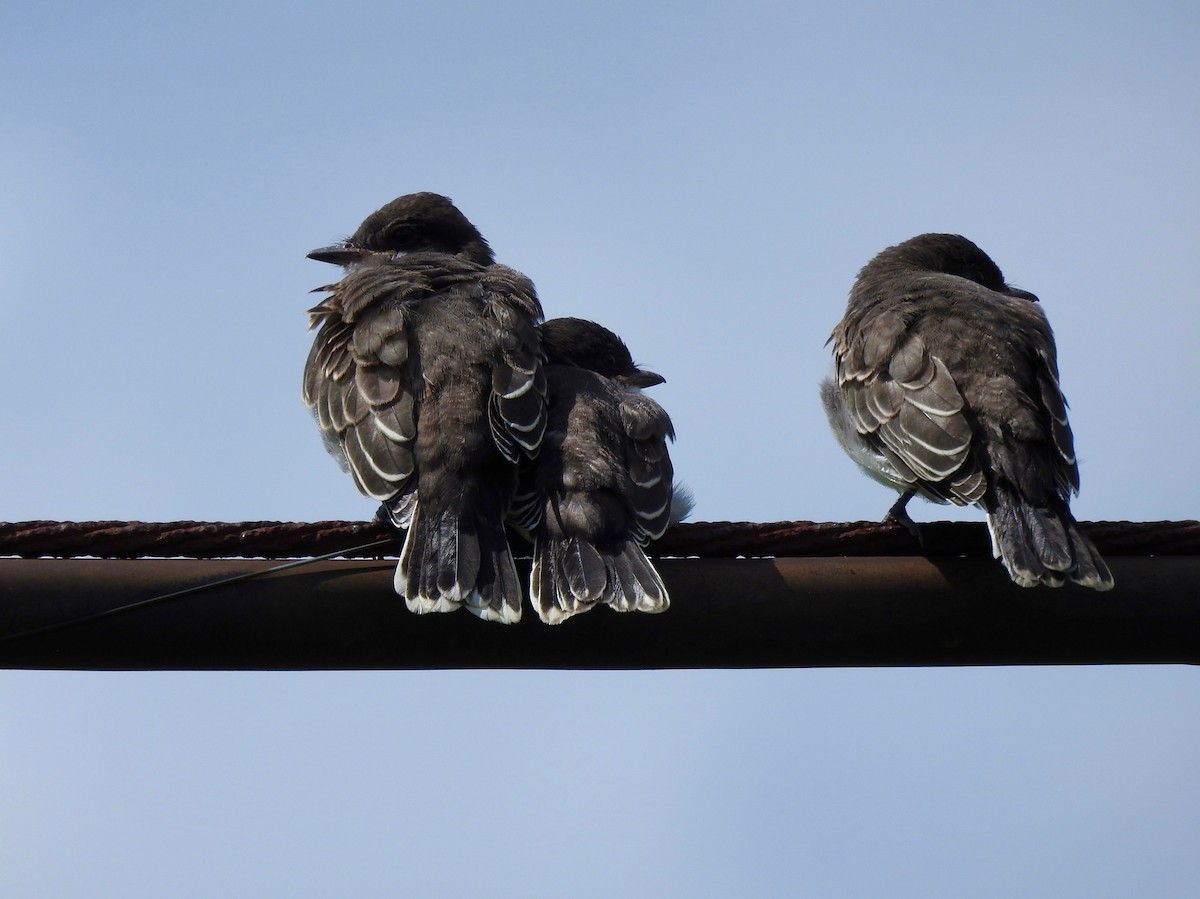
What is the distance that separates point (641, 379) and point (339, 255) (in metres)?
2.15

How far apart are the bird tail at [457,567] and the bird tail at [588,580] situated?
11cm

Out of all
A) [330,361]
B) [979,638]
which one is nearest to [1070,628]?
[979,638]

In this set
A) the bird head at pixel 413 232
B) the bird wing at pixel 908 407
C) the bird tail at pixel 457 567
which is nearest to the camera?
the bird tail at pixel 457 567

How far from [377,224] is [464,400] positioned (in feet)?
12.3

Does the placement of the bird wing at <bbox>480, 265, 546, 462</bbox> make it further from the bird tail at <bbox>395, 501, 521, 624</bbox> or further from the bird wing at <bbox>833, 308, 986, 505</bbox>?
the bird wing at <bbox>833, 308, 986, 505</bbox>

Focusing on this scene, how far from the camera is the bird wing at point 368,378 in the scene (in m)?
5.93

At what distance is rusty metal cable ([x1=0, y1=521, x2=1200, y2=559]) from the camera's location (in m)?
4.16

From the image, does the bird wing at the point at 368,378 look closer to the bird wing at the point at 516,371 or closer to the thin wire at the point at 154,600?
the bird wing at the point at 516,371

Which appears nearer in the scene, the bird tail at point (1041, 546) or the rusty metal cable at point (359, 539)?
the rusty metal cable at point (359, 539)

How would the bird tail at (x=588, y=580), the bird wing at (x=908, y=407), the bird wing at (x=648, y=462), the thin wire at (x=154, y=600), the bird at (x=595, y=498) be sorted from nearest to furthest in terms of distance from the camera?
1. the thin wire at (x=154, y=600)
2. the bird tail at (x=588, y=580)
3. the bird at (x=595, y=498)
4. the bird wing at (x=648, y=462)
5. the bird wing at (x=908, y=407)

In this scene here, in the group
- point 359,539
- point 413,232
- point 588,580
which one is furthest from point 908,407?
point 413,232

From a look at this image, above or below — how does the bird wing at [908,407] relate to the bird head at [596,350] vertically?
below

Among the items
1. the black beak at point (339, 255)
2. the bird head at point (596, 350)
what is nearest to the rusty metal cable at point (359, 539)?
the bird head at point (596, 350)

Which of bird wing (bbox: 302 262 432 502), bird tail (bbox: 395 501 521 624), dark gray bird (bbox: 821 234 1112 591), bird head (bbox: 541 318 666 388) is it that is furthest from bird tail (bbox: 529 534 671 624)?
bird head (bbox: 541 318 666 388)
